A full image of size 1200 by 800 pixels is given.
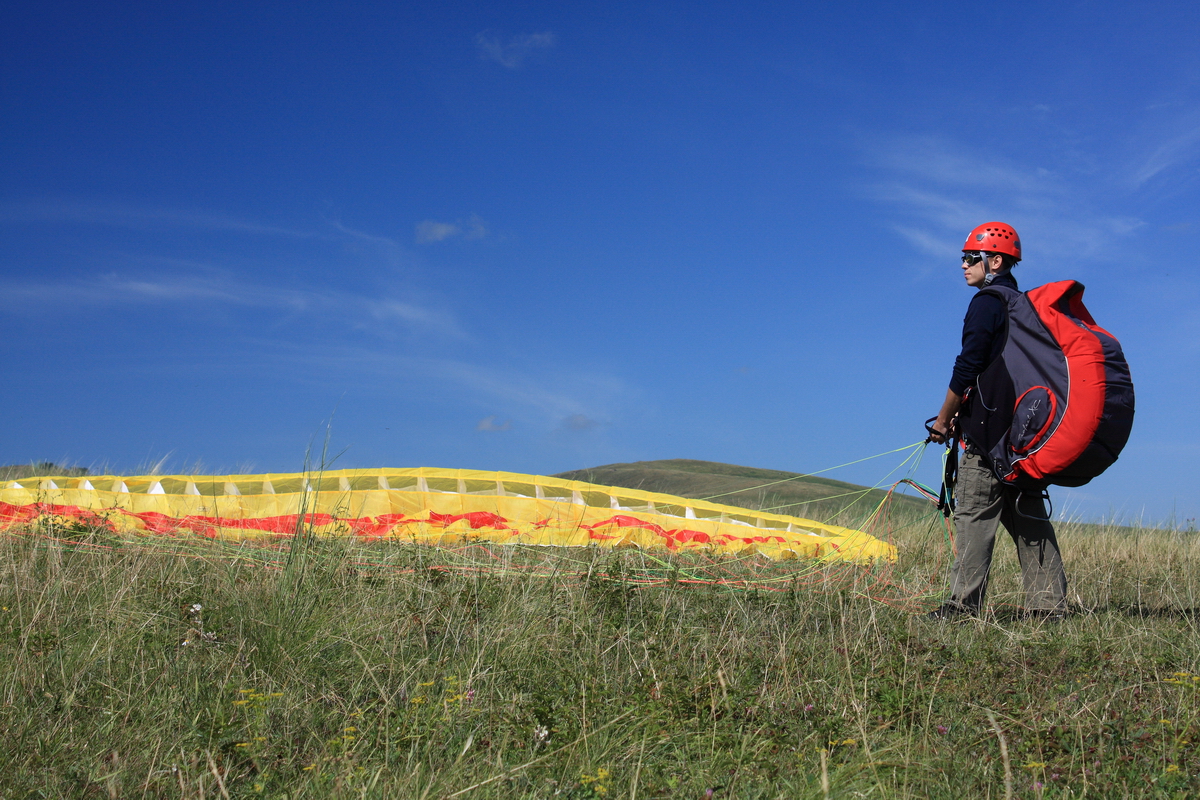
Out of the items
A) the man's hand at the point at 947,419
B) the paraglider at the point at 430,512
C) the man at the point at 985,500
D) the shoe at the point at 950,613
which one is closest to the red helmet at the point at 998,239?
the man at the point at 985,500

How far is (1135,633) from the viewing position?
14.9 ft

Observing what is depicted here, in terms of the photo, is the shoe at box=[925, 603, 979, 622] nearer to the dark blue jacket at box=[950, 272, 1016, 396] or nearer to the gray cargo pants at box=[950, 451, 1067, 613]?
the gray cargo pants at box=[950, 451, 1067, 613]

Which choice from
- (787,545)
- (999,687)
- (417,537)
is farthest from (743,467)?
(999,687)

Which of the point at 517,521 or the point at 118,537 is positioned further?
the point at 517,521

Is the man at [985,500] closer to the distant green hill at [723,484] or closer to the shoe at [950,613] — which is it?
the shoe at [950,613]

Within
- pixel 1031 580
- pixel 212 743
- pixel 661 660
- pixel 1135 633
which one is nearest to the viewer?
pixel 212 743

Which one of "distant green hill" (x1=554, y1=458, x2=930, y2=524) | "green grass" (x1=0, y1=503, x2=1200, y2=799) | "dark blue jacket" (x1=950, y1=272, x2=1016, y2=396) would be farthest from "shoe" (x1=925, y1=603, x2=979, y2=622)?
"distant green hill" (x1=554, y1=458, x2=930, y2=524)

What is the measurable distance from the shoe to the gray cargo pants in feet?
0.07

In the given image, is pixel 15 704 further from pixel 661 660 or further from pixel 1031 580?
pixel 1031 580

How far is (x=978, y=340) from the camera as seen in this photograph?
4863mm

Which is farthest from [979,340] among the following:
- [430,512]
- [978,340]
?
[430,512]

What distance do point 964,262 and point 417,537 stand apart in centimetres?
455

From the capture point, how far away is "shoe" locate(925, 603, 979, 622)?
→ 194 inches

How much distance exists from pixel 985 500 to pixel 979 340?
38.7 inches
